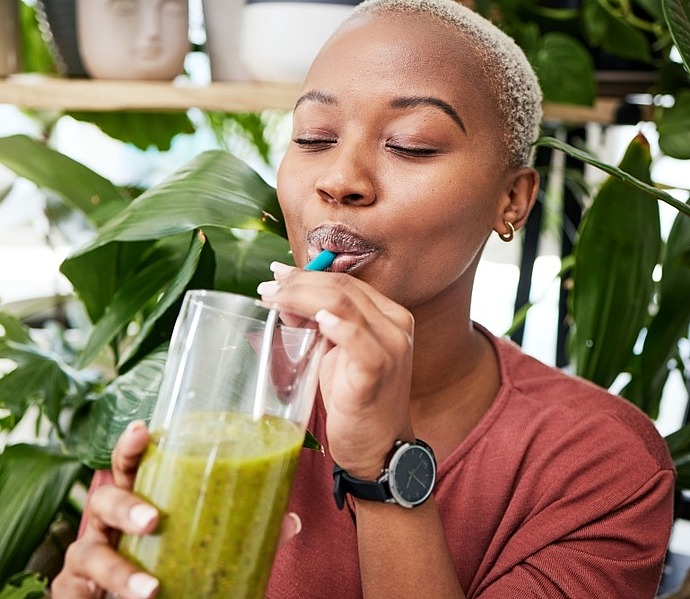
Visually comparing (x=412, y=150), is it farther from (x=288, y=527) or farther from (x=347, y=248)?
(x=288, y=527)

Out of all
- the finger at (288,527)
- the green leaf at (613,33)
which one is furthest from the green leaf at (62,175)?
the green leaf at (613,33)

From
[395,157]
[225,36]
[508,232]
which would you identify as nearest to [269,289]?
[395,157]

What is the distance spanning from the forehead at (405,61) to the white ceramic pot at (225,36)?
600 mm

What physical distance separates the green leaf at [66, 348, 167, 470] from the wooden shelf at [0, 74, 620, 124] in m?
0.58

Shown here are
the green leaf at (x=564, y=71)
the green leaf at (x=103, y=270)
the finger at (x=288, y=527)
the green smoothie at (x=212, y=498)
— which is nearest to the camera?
the green smoothie at (x=212, y=498)

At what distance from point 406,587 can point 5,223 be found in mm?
1334

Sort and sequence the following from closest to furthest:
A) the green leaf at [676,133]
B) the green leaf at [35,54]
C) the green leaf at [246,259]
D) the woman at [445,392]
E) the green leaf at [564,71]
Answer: the woman at [445,392] → the green leaf at [246,259] → the green leaf at [676,133] → the green leaf at [564,71] → the green leaf at [35,54]

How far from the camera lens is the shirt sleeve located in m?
0.84

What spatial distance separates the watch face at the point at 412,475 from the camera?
684 mm

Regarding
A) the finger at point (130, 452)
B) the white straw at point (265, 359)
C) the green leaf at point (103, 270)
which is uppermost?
the white straw at point (265, 359)

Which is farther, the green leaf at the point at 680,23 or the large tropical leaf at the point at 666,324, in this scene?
the large tropical leaf at the point at 666,324

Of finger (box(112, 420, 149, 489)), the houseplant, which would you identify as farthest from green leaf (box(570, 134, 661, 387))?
finger (box(112, 420, 149, 489))

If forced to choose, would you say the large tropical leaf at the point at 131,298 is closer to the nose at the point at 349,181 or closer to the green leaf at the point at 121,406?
the green leaf at the point at 121,406

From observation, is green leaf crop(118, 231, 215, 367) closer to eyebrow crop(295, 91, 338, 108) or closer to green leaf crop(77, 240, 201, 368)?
green leaf crop(77, 240, 201, 368)
